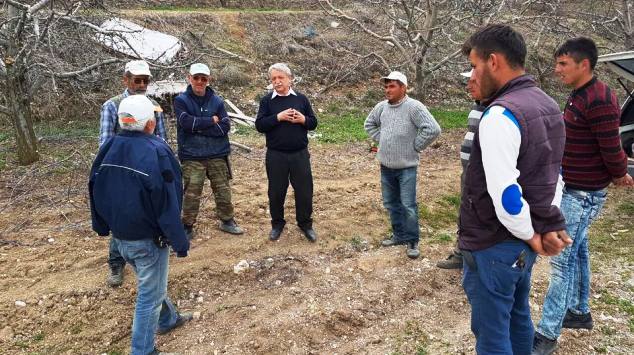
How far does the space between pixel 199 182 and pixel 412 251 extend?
2.17 m

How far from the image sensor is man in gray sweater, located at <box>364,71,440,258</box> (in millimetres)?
4250

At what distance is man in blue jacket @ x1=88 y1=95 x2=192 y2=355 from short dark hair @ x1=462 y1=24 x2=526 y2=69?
186 centimetres

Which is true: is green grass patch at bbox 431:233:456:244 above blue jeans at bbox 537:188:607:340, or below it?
below

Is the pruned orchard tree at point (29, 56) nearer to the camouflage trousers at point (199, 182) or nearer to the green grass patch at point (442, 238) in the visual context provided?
the camouflage trousers at point (199, 182)

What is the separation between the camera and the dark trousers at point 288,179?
181 inches

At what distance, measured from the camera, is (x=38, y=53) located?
6.65 meters

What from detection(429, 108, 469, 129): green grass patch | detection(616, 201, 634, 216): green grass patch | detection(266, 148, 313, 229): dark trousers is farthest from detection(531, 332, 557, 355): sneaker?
detection(429, 108, 469, 129): green grass patch

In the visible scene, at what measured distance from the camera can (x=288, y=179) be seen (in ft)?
15.6

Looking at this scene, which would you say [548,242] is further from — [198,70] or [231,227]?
[231,227]

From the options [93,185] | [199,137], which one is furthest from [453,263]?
[93,185]

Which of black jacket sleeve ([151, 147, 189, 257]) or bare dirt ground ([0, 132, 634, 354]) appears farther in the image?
bare dirt ground ([0, 132, 634, 354])

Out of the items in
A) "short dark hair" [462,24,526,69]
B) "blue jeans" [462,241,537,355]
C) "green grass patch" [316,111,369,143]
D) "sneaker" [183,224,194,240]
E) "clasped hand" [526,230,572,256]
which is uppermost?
"short dark hair" [462,24,526,69]

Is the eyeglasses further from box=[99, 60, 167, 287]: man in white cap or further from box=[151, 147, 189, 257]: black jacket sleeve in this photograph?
box=[151, 147, 189, 257]: black jacket sleeve

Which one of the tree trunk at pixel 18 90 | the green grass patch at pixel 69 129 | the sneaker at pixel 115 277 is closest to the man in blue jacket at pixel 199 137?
the sneaker at pixel 115 277
